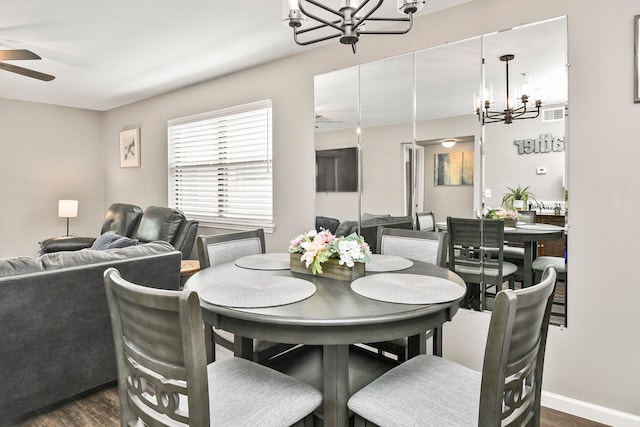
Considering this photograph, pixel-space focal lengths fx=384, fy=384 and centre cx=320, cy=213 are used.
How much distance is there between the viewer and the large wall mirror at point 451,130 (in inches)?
85.7

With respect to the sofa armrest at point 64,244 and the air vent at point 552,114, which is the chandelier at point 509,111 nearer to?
the air vent at point 552,114

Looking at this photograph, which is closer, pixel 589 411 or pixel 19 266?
pixel 19 266

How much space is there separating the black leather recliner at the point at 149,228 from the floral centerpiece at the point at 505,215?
114 inches

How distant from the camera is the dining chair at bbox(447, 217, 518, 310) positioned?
2.36 metres

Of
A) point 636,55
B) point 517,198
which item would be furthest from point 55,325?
point 636,55

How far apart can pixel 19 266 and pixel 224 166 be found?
259 centimetres

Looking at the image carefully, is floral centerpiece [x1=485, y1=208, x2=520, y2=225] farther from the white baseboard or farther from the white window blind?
the white window blind

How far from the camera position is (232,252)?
2.33m

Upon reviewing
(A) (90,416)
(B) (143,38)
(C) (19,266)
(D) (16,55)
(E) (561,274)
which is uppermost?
(B) (143,38)

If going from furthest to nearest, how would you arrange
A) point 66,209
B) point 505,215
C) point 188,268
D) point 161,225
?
→ 1. point 66,209
2. point 161,225
3. point 188,268
4. point 505,215

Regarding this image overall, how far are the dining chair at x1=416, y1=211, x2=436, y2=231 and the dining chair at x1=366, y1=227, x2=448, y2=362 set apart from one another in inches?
16.4

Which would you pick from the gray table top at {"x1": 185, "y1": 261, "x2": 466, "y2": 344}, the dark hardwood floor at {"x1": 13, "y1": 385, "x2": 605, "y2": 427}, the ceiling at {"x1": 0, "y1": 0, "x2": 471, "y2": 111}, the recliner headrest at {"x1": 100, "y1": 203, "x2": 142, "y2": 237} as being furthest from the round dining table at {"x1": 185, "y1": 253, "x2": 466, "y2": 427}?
the recliner headrest at {"x1": 100, "y1": 203, "x2": 142, "y2": 237}

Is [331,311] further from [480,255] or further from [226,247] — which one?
[480,255]

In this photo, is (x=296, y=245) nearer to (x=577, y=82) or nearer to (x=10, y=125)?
(x=577, y=82)
